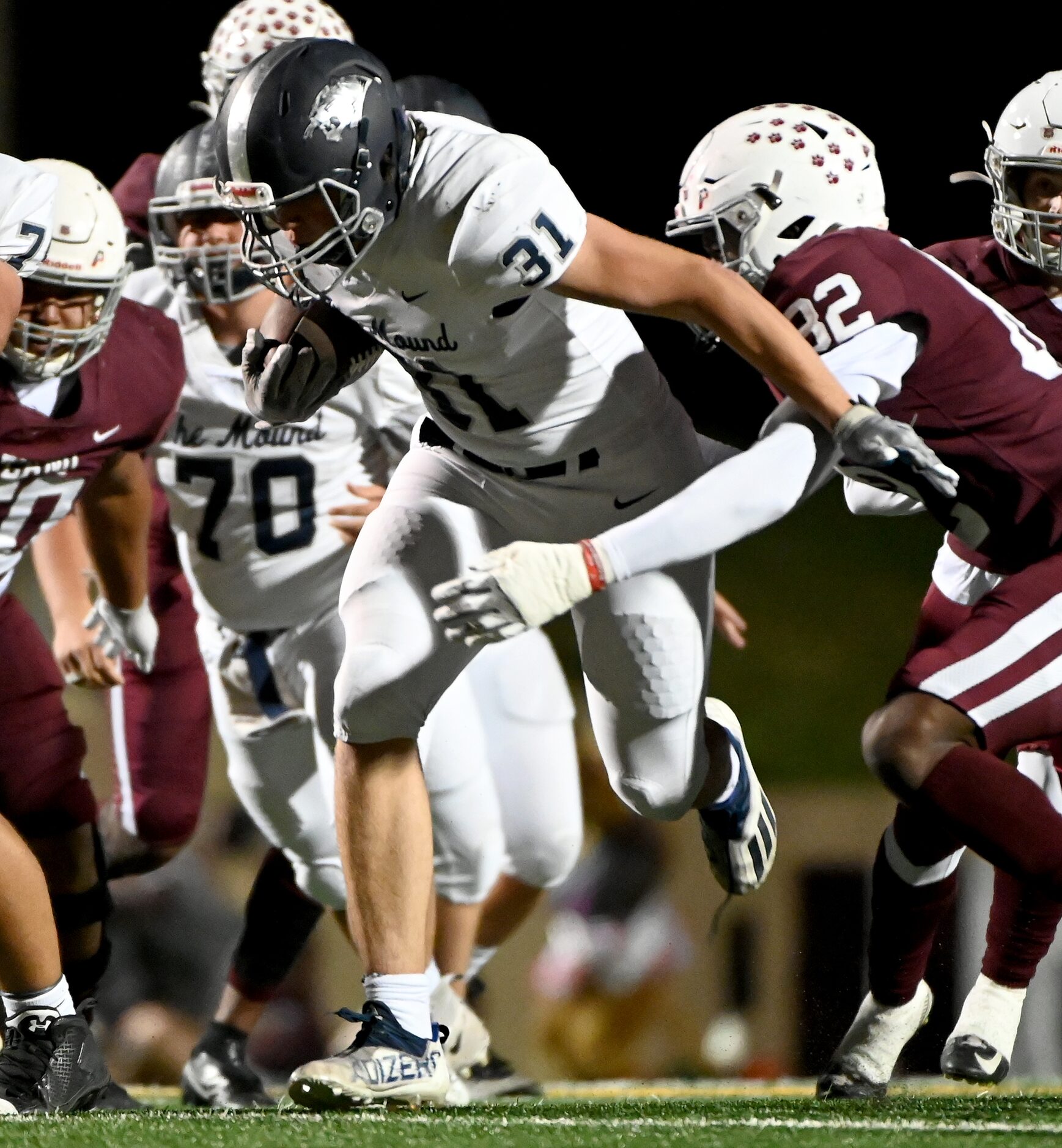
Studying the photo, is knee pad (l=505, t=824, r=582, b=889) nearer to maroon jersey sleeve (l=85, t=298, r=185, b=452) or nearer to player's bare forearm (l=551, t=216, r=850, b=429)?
maroon jersey sleeve (l=85, t=298, r=185, b=452)

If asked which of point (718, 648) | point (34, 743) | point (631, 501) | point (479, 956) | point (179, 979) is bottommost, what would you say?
point (179, 979)

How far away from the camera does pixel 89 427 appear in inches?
125

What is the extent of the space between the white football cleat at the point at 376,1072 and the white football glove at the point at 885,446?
100 centimetres

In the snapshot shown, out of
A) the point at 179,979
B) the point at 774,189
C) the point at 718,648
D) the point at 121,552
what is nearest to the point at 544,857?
the point at 121,552

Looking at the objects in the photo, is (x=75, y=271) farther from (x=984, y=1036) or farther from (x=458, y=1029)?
(x=984, y=1036)

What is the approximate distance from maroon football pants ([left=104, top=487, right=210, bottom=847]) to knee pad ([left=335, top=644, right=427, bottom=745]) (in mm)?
1629

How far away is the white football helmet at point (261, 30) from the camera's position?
4.50 meters

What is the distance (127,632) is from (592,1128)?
171 centimetres

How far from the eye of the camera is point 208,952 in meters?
5.53

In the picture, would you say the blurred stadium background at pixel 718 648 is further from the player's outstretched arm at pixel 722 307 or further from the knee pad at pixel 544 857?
the player's outstretched arm at pixel 722 307

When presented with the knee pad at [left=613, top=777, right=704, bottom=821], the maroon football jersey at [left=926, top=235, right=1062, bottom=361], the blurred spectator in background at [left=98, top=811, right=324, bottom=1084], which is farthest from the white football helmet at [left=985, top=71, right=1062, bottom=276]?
the blurred spectator in background at [left=98, top=811, right=324, bottom=1084]

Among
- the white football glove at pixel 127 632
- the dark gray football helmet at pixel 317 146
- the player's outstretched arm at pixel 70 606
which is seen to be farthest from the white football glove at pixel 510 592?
the player's outstretched arm at pixel 70 606

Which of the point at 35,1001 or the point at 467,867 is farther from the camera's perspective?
the point at 467,867

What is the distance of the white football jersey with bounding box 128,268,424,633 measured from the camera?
380 cm
